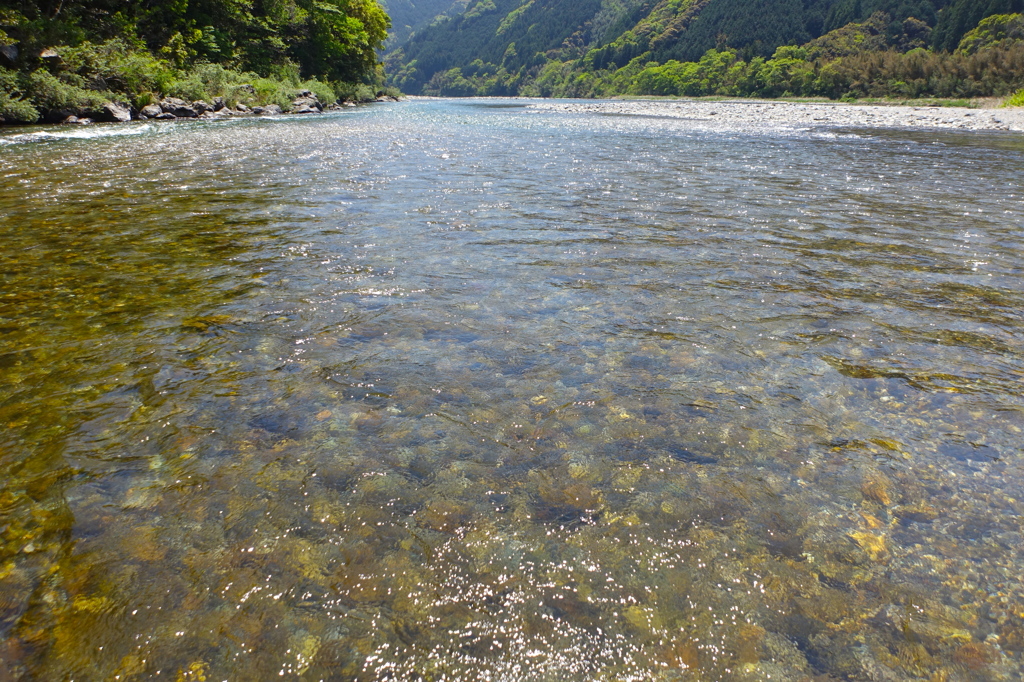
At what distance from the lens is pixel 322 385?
142 inches

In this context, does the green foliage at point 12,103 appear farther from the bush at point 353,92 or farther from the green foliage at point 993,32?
the green foliage at point 993,32

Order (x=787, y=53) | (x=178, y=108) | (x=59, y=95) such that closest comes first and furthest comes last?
(x=59, y=95) → (x=178, y=108) → (x=787, y=53)

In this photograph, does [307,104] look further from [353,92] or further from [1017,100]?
[1017,100]

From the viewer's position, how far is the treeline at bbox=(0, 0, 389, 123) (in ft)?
68.7

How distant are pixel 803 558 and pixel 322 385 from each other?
2.78 metres

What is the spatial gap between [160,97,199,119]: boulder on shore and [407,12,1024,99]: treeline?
6121 cm

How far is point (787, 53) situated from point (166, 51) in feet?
342

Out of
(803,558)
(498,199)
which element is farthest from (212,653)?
(498,199)

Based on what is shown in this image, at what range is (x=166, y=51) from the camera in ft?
100

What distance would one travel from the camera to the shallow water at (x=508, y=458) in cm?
200

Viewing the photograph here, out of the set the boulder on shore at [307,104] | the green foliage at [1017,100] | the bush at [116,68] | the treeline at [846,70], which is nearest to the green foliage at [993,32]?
the treeline at [846,70]

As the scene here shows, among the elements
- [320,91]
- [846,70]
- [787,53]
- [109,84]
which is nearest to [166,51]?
[109,84]

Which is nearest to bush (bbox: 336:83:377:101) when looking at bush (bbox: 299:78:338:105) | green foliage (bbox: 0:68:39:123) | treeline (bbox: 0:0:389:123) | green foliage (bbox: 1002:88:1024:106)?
treeline (bbox: 0:0:389:123)

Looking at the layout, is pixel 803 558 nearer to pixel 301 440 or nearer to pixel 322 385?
pixel 301 440
